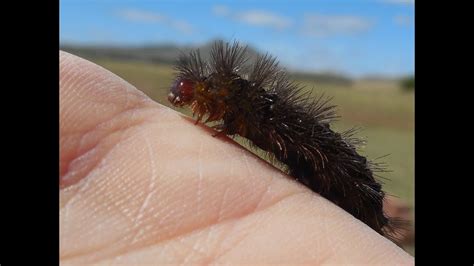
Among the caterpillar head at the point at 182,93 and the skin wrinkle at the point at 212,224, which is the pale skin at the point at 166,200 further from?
the caterpillar head at the point at 182,93

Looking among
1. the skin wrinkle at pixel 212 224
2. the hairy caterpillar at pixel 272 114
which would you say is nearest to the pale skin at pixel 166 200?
the skin wrinkle at pixel 212 224

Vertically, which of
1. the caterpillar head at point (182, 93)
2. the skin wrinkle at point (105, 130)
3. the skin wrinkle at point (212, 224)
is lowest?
the skin wrinkle at point (212, 224)

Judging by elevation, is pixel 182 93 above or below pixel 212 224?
above

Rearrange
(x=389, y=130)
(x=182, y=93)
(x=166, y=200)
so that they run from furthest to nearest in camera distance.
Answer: (x=389, y=130) → (x=182, y=93) → (x=166, y=200)

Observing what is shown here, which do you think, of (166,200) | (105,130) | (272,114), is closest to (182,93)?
(272,114)

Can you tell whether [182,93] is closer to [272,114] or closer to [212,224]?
[272,114]

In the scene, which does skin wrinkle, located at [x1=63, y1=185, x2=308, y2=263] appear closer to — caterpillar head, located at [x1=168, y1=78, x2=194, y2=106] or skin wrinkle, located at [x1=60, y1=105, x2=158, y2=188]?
skin wrinkle, located at [x1=60, y1=105, x2=158, y2=188]
